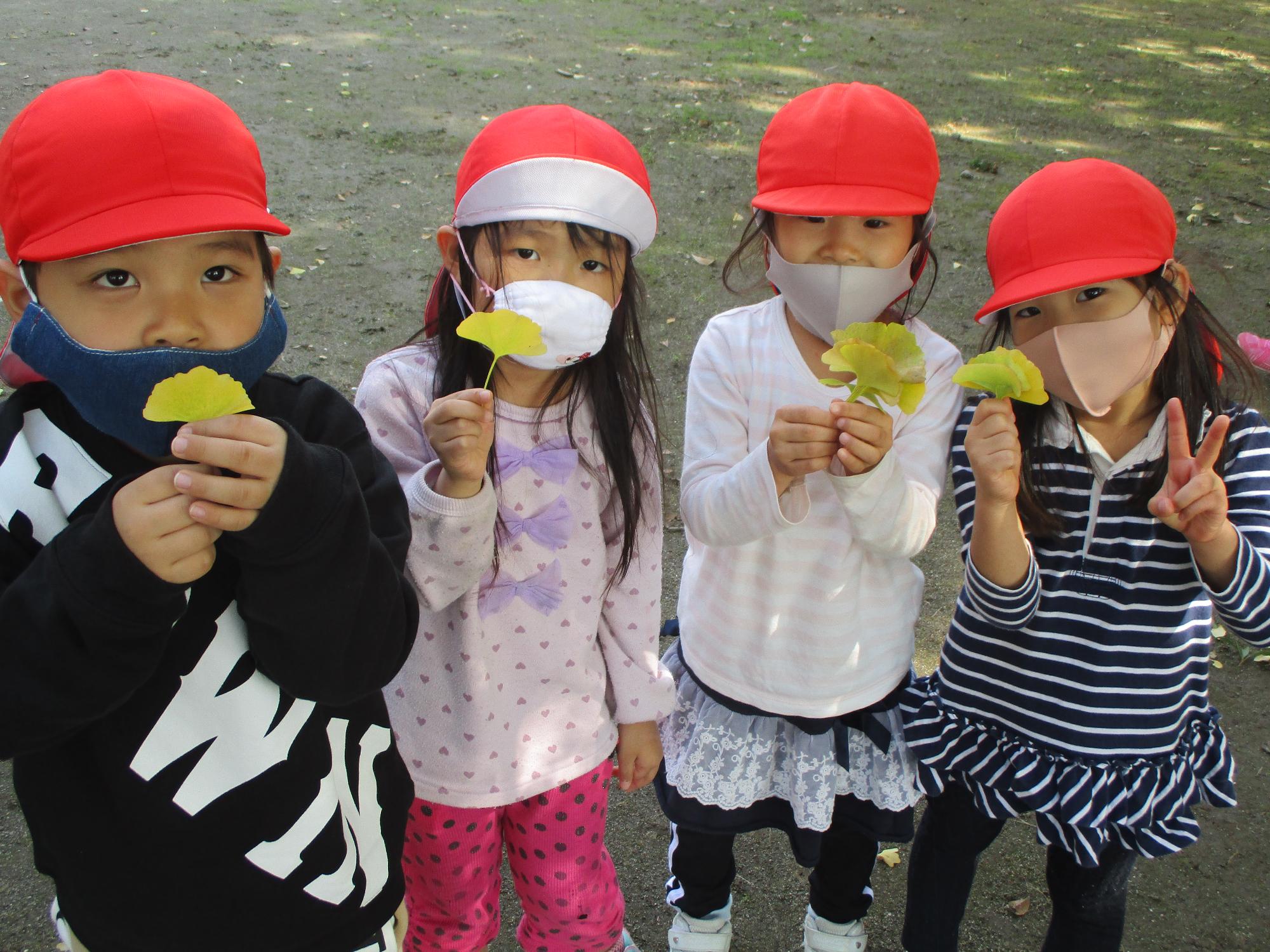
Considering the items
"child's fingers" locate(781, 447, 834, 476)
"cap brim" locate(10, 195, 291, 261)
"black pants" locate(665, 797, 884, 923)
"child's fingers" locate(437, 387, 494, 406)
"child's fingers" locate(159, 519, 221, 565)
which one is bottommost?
"black pants" locate(665, 797, 884, 923)

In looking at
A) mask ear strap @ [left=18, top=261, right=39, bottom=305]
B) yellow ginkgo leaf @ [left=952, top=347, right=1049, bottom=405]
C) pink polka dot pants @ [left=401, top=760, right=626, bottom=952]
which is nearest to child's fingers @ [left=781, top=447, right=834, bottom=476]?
yellow ginkgo leaf @ [left=952, top=347, right=1049, bottom=405]

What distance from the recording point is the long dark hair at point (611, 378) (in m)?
1.73

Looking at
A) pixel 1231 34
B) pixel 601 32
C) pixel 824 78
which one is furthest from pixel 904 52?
pixel 1231 34

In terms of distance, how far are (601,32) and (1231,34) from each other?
6.50 metres

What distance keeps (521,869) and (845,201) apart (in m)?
1.39

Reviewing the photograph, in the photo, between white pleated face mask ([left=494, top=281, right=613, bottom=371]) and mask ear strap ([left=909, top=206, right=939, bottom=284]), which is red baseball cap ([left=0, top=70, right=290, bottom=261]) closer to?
white pleated face mask ([left=494, top=281, right=613, bottom=371])

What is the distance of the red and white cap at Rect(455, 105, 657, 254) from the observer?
1.64 metres

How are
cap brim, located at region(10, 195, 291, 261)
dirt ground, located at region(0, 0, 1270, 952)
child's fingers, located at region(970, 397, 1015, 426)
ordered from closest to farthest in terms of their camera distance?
cap brim, located at region(10, 195, 291, 261) < child's fingers, located at region(970, 397, 1015, 426) < dirt ground, located at region(0, 0, 1270, 952)

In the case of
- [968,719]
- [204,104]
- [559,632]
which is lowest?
[968,719]

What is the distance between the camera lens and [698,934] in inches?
Answer: 85.7

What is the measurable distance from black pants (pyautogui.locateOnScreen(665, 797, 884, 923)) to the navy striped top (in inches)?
13.6

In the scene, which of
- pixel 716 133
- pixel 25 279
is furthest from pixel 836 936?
pixel 716 133

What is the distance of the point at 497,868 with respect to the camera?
1.91m

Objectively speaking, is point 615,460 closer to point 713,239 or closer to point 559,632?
point 559,632
